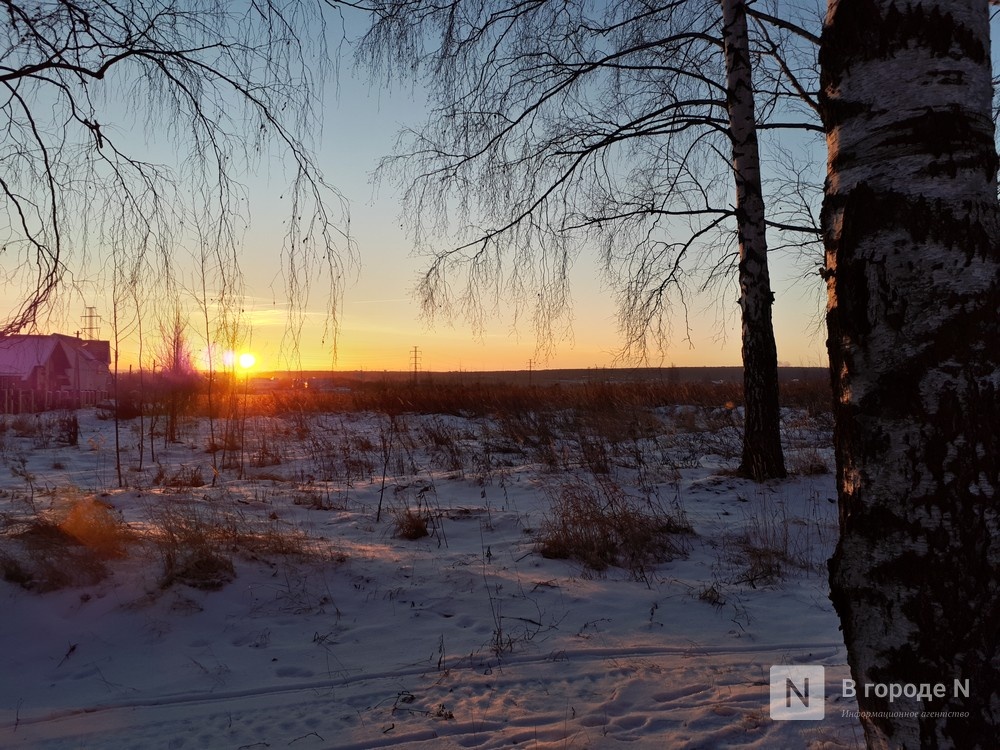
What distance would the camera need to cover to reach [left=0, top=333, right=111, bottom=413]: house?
71.1ft

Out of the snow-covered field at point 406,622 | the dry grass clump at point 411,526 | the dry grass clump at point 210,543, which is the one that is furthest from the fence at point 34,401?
the dry grass clump at point 411,526

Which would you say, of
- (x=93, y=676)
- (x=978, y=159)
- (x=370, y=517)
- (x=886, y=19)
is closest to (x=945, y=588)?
(x=978, y=159)

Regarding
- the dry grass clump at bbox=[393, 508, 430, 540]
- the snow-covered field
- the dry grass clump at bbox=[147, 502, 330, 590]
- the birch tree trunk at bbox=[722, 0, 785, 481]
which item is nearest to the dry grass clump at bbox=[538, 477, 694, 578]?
the snow-covered field

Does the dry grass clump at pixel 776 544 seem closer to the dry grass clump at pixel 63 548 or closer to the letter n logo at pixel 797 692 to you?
the letter n logo at pixel 797 692

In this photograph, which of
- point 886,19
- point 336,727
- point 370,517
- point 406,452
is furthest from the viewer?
point 406,452

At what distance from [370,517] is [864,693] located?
4587mm

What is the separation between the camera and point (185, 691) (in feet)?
8.98

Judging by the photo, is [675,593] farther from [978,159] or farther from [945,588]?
[978,159]

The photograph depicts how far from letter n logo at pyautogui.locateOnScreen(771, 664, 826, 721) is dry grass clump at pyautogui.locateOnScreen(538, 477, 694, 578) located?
1.27 meters

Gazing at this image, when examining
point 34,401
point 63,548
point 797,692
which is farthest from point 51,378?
point 797,692

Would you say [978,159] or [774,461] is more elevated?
[978,159]

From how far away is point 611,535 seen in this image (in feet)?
15.0

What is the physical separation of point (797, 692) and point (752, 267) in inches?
189

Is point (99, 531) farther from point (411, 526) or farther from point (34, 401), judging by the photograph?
point (34, 401)
